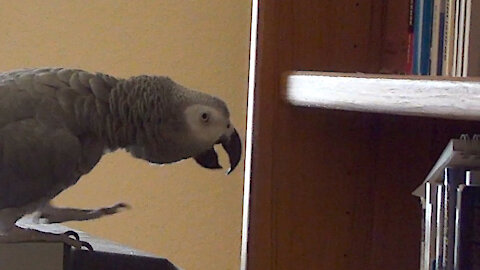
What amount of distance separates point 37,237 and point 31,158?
0.40ft

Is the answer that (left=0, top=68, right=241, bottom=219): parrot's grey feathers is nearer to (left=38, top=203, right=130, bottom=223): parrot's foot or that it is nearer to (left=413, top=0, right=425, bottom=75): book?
(left=38, top=203, right=130, bottom=223): parrot's foot

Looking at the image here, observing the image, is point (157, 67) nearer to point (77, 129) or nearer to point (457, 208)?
point (77, 129)

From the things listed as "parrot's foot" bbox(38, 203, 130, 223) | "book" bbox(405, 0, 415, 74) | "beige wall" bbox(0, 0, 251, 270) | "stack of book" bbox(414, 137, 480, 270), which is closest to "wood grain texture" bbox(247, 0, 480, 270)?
"book" bbox(405, 0, 415, 74)

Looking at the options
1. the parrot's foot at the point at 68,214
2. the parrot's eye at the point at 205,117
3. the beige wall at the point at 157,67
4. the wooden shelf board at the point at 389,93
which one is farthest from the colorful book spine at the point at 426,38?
the beige wall at the point at 157,67

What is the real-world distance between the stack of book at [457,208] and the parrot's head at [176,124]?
0.56m

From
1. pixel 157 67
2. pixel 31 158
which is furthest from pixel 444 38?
pixel 157 67

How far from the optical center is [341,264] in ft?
2.63

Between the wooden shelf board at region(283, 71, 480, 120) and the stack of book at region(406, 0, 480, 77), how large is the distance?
0.13m

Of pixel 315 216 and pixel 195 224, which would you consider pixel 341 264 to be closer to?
pixel 315 216

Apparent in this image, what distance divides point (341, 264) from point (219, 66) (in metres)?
1.11

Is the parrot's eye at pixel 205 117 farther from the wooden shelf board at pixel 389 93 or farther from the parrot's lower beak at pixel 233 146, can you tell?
the wooden shelf board at pixel 389 93

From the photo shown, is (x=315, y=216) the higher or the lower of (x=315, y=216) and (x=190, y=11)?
the lower

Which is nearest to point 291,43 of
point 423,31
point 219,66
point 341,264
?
point 423,31

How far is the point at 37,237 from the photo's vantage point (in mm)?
991
